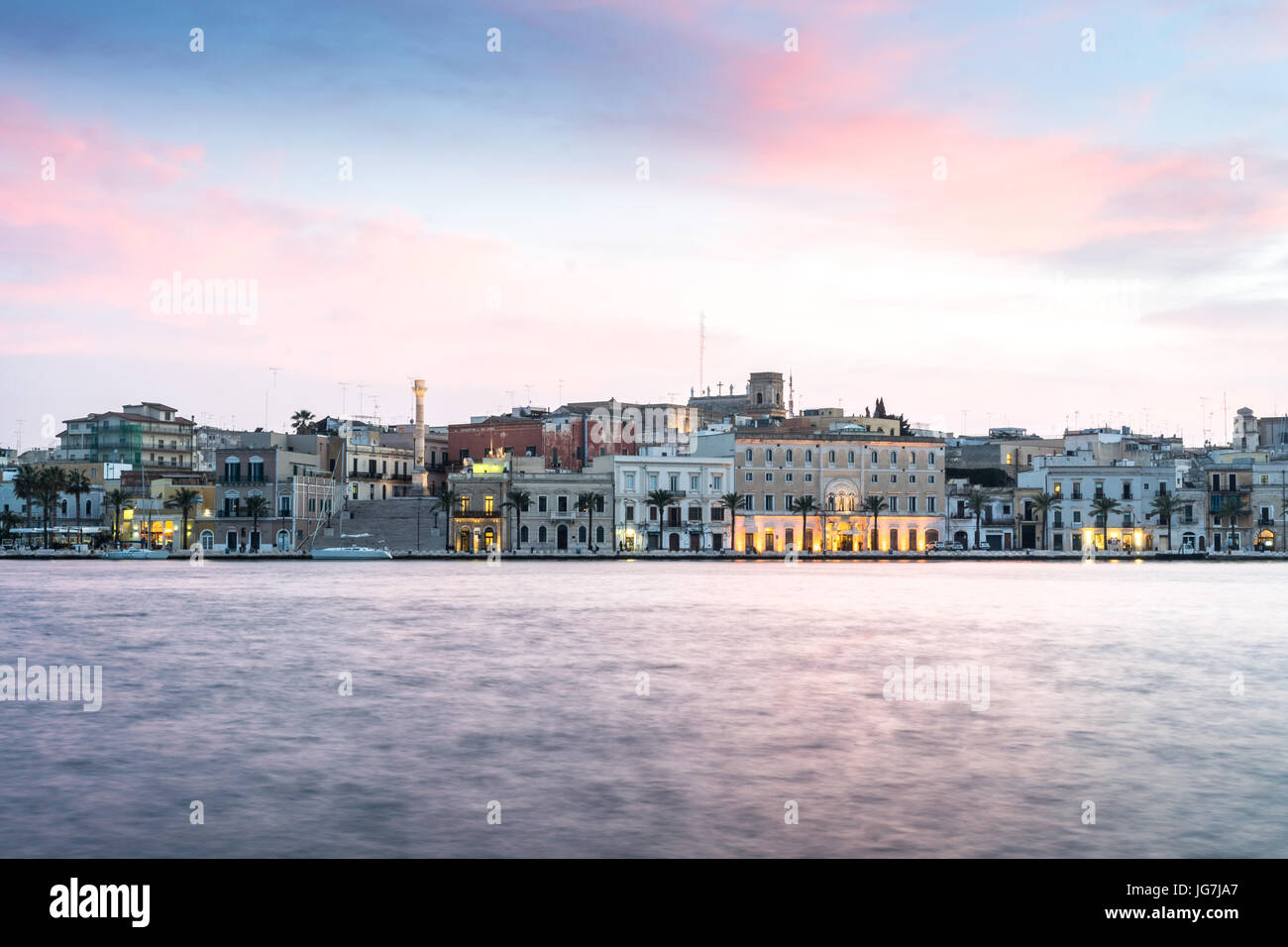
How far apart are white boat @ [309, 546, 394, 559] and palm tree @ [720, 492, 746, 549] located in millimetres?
26397

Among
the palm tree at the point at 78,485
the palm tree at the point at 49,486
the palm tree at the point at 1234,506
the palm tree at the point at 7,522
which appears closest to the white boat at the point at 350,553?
the palm tree at the point at 49,486

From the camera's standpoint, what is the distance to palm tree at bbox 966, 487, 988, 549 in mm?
104062

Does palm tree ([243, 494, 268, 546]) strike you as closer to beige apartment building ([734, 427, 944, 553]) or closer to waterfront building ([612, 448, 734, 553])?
waterfront building ([612, 448, 734, 553])

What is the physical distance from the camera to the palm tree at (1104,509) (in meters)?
99.8

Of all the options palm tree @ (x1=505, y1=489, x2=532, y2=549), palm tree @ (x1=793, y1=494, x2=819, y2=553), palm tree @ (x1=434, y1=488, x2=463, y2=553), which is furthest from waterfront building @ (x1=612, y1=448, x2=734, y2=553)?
palm tree @ (x1=434, y1=488, x2=463, y2=553)

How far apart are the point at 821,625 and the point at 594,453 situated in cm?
6685

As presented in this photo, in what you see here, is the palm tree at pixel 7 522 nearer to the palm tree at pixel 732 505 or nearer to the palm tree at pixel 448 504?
the palm tree at pixel 448 504

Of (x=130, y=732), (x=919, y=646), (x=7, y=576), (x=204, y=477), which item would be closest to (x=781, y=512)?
(x=204, y=477)

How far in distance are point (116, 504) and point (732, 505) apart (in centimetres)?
4923

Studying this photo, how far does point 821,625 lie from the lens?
135 ft
